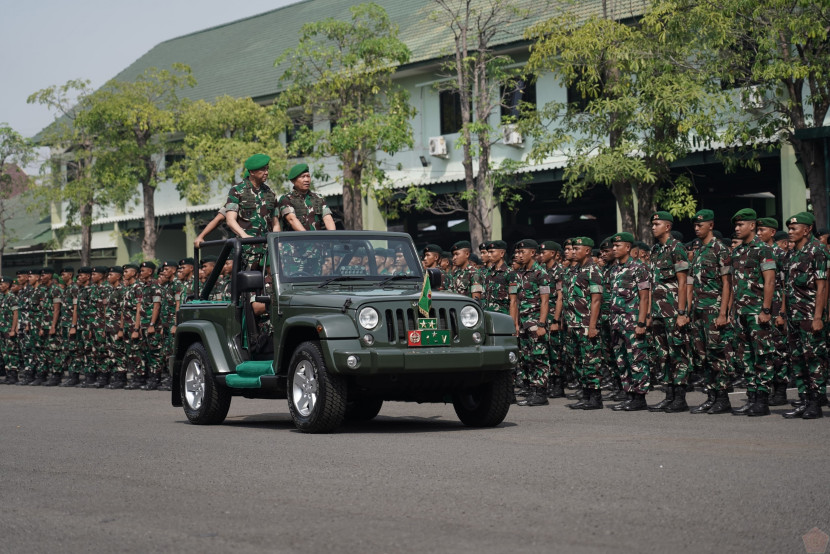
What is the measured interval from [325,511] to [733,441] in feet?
15.0

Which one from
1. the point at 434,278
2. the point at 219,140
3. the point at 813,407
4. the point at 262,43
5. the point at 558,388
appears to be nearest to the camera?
the point at 434,278

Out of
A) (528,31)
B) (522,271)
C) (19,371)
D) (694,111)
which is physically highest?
(528,31)

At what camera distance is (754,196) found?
Result: 2772cm

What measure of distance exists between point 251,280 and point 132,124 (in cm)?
2556

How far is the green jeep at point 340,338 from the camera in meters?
11.5

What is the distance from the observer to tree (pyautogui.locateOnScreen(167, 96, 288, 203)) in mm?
34375

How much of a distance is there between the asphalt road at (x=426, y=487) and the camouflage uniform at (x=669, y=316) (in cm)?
118

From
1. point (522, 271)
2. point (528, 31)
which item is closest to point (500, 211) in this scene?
point (528, 31)

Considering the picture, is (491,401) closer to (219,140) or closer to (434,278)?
(434,278)

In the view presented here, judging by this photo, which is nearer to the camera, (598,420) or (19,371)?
(598,420)

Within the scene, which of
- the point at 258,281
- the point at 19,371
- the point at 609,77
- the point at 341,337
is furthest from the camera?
the point at 19,371

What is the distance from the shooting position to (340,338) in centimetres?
1141

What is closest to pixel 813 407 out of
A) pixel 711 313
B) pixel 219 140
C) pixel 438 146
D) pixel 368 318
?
pixel 711 313

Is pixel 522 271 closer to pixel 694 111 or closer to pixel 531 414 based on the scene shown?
pixel 531 414
